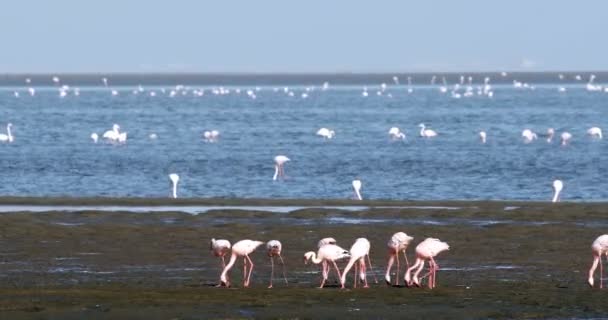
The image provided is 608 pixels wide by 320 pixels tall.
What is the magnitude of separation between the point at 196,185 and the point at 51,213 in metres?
10.2

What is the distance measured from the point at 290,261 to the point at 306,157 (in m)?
24.9

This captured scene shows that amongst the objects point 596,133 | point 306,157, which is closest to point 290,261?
point 306,157

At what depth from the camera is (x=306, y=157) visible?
43438 millimetres

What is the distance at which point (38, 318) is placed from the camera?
14102 mm

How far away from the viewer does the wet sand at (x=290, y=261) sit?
47.9ft

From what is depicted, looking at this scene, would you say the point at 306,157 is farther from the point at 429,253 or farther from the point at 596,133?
the point at 429,253

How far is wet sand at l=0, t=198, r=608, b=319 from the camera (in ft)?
47.9

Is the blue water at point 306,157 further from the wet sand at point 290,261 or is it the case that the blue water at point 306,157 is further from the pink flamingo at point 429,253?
the pink flamingo at point 429,253

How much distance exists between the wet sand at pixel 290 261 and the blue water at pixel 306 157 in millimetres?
5767

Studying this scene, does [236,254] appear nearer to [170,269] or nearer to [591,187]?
[170,269]

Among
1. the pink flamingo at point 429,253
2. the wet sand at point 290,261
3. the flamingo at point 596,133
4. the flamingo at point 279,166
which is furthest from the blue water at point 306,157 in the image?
the pink flamingo at point 429,253

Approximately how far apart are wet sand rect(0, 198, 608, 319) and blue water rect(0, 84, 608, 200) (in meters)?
5.77

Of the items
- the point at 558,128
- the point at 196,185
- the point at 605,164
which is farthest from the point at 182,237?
the point at 558,128

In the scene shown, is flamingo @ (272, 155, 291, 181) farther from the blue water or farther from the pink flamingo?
the pink flamingo
